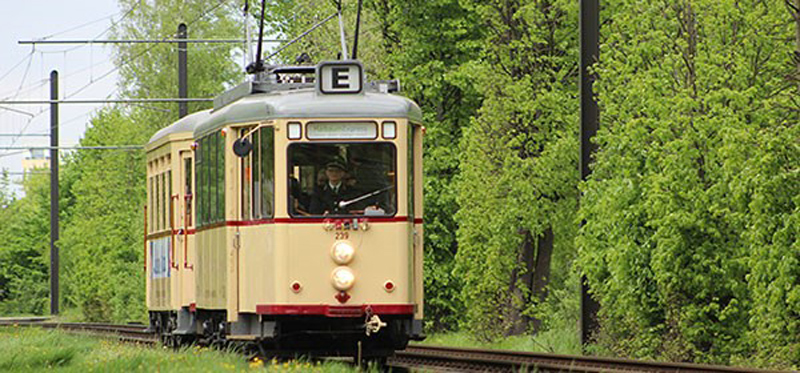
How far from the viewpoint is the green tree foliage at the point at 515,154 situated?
30719 mm

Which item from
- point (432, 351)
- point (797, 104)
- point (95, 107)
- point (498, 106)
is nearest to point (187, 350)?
point (432, 351)

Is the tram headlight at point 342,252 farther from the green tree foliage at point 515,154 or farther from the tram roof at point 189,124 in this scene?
the green tree foliage at point 515,154

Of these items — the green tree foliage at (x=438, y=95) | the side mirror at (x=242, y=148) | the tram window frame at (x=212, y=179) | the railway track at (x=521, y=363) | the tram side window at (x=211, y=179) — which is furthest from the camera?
the green tree foliage at (x=438, y=95)

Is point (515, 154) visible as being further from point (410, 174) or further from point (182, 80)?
point (182, 80)

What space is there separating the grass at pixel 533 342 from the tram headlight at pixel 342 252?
751 cm

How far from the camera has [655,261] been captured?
22.5 m

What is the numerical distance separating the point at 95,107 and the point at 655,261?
48483 millimetres

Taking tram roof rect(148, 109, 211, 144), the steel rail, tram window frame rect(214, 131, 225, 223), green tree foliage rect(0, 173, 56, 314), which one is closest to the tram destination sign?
tram window frame rect(214, 131, 225, 223)

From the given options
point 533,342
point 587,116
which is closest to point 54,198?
point 533,342

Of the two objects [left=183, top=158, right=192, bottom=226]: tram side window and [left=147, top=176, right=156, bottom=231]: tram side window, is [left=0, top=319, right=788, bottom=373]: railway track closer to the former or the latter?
[left=183, top=158, right=192, bottom=226]: tram side window

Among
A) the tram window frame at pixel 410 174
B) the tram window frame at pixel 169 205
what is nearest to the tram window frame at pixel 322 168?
the tram window frame at pixel 410 174

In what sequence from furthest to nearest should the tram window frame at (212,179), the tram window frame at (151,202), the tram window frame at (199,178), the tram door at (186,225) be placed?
1. the tram window frame at (151,202)
2. the tram door at (186,225)
3. the tram window frame at (199,178)
4. the tram window frame at (212,179)

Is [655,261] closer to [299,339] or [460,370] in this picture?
[460,370]

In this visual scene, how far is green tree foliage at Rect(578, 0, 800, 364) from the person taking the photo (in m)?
22.1
